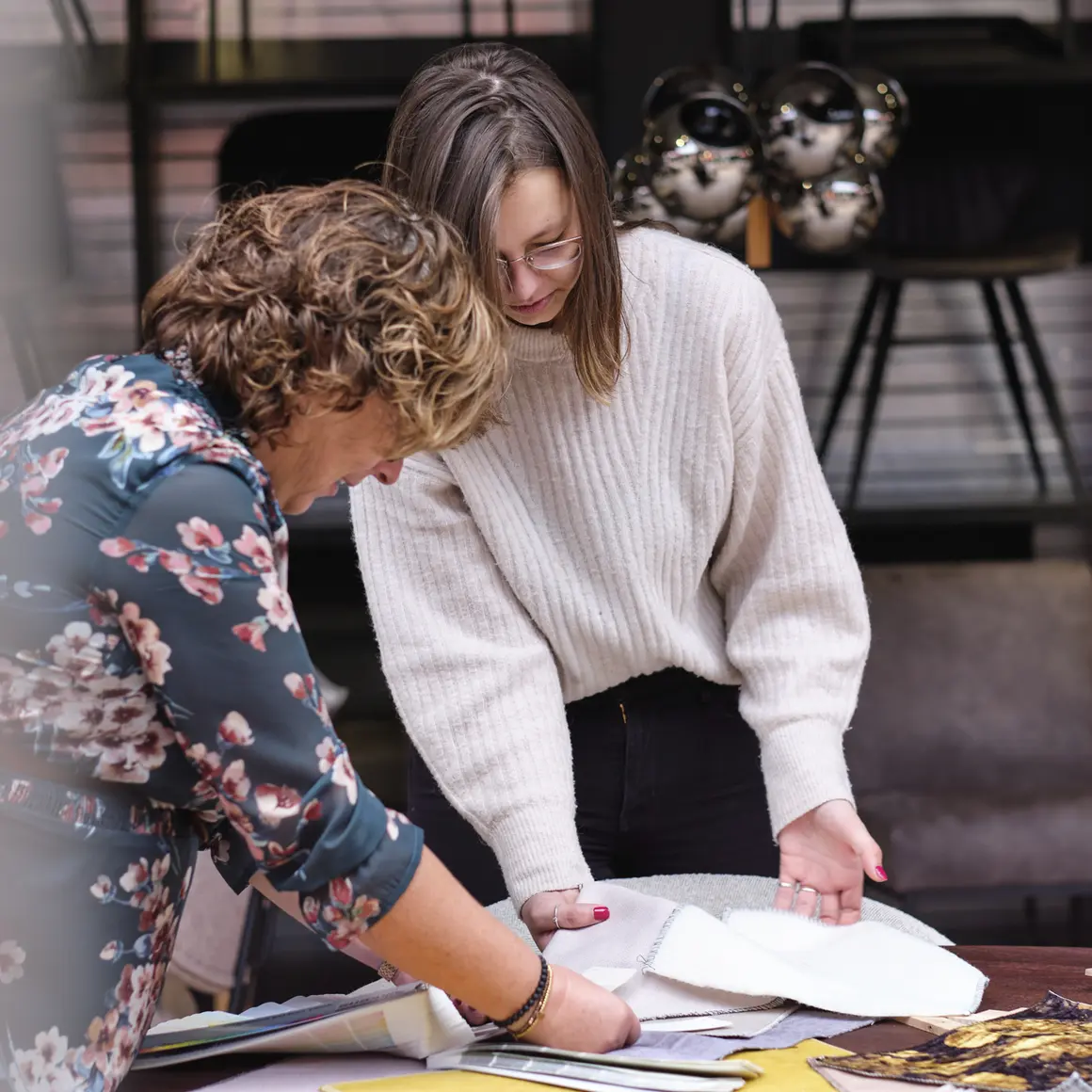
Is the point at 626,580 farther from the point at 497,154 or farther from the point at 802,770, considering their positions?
the point at 497,154

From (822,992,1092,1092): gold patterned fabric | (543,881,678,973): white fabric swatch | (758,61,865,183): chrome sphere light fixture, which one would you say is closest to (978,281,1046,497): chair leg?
(758,61,865,183): chrome sphere light fixture

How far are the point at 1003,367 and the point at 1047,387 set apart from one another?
0.27 meters

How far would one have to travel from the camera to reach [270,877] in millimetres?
975

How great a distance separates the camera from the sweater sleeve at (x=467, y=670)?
147 centimetres

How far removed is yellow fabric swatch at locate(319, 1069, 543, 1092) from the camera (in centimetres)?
103

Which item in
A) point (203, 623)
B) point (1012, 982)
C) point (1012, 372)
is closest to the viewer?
point (203, 623)

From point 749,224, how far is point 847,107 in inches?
17.7

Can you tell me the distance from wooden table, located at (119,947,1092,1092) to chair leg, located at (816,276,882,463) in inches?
119

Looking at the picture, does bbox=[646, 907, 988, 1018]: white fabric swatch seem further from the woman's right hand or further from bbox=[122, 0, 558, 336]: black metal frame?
bbox=[122, 0, 558, 336]: black metal frame

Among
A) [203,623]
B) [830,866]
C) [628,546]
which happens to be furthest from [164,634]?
[830,866]

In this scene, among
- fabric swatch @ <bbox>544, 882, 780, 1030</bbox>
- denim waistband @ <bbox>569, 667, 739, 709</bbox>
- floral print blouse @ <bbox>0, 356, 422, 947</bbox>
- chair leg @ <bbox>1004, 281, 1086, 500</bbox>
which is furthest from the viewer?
chair leg @ <bbox>1004, 281, 1086, 500</bbox>

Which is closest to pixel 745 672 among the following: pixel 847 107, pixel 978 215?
pixel 847 107

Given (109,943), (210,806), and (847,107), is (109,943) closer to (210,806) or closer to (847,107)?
(210,806)

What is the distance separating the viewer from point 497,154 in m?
1.33
